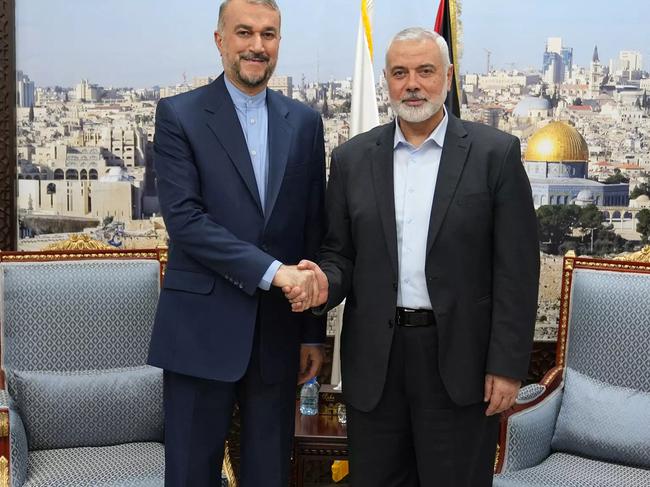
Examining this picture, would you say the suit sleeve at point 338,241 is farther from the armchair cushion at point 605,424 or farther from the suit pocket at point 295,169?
the armchair cushion at point 605,424

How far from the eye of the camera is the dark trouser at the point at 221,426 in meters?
2.05

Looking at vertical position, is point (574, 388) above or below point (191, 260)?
below

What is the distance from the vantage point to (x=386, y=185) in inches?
78.7

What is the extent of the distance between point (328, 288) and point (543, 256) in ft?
4.75

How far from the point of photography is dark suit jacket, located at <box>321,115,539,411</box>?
1948mm

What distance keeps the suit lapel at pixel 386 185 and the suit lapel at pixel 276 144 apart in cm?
22

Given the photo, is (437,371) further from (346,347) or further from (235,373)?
(235,373)

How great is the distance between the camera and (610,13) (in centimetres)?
311

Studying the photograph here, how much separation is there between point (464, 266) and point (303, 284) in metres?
0.38

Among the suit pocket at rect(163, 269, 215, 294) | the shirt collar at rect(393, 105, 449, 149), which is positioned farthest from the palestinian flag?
the suit pocket at rect(163, 269, 215, 294)

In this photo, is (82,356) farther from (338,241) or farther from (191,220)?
(338,241)

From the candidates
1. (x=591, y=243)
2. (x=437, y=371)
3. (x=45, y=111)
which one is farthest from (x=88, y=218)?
(x=591, y=243)

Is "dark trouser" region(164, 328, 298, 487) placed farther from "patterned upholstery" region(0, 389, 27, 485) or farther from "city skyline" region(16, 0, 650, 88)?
"city skyline" region(16, 0, 650, 88)

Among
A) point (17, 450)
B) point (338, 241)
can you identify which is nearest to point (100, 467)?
point (17, 450)
